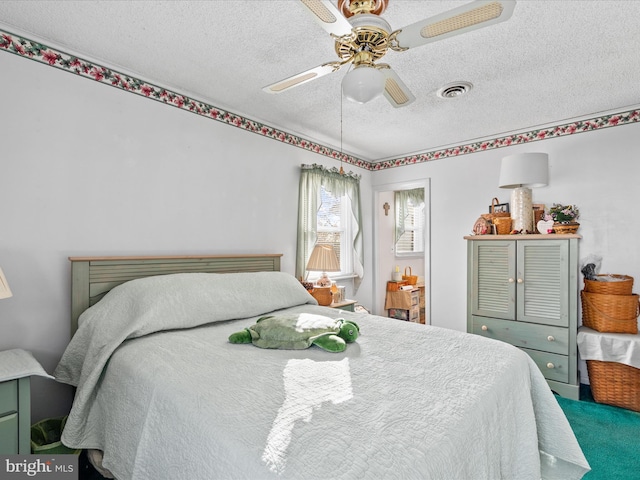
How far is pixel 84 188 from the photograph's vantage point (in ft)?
6.98

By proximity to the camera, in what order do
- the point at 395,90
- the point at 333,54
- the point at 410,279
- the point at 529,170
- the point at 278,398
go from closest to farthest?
the point at 278,398
the point at 395,90
the point at 333,54
the point at 529,170
the point at 410,279

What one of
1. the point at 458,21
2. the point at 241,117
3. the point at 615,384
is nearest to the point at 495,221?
the point at 615,384

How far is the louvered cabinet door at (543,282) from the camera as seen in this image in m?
2.89

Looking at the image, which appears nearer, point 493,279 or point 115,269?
point 115,269

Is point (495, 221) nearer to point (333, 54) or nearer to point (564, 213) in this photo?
point (564, 213)

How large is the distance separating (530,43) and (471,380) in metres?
1.91

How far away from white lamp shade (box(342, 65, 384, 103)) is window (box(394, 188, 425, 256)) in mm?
3928

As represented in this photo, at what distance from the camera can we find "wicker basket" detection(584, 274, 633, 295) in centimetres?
271

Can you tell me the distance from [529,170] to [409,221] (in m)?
2.46

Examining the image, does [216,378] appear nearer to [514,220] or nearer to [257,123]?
[257,123]

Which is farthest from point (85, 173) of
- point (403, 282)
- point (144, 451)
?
point (403, 282)

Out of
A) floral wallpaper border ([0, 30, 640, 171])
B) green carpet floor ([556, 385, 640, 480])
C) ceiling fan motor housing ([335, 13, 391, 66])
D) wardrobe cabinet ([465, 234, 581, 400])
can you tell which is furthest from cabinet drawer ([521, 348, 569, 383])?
ceiling fan motor housing ([335, 13, 391, 66])

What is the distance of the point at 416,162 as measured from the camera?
4.23 metres

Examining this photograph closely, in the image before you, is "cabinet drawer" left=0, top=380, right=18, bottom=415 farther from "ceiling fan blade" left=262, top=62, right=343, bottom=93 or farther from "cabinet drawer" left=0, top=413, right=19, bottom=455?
"ceiling fan blade" left=262, top=62, right=343, bottom=93
